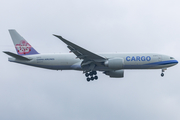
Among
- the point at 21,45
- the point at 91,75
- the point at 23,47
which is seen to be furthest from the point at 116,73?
the point at 21,45

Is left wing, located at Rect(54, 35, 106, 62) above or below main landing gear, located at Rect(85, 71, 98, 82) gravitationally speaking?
above

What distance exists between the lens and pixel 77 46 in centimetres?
3862

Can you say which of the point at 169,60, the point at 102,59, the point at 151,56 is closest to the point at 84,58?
the point at 102,59

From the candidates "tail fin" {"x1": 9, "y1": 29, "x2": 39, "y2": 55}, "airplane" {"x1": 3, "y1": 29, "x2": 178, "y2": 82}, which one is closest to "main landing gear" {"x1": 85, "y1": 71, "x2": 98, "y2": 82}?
"airplane" {"x1": 3, "y1": 29, "x2": 178, "y2": 82}

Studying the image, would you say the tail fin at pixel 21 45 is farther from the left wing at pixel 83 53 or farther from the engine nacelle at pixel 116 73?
the engine nacelle at pixel 116 73

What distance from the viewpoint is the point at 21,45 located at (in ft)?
149

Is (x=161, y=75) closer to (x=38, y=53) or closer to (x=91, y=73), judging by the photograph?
(x=91, y=73)

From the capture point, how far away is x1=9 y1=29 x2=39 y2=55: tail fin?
44938 mm

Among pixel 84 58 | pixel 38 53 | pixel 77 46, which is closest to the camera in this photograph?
pixel 77 46

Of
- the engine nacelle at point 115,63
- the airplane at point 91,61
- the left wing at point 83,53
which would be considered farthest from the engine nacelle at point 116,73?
the left wing at point 83,53

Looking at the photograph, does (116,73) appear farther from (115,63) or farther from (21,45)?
(21,45)

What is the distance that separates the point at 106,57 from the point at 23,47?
12.0m

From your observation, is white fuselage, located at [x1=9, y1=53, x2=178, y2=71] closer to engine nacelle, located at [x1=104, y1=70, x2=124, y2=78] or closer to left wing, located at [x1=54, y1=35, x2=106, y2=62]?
left wing, located at [x1=54, y1=35, x2=106, y2=62]

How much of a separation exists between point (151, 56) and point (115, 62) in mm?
5305
